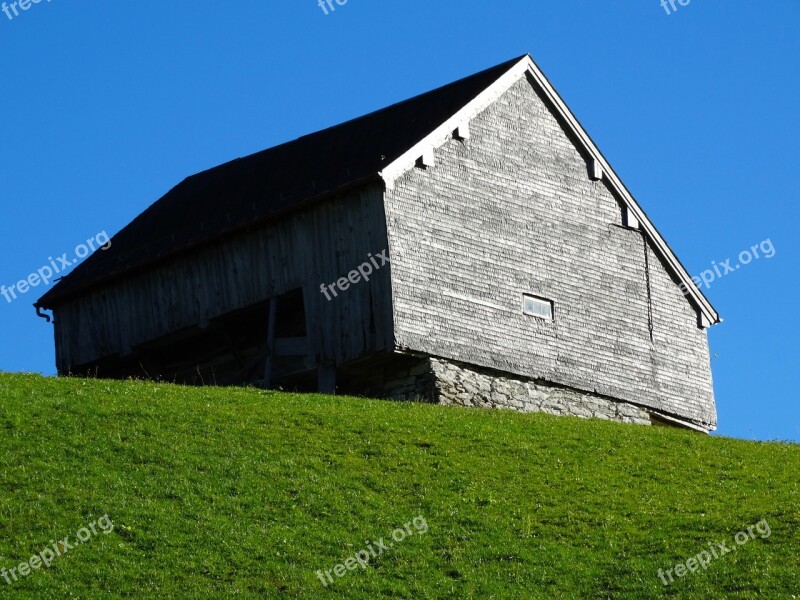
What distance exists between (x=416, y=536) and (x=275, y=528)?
6.83 ft

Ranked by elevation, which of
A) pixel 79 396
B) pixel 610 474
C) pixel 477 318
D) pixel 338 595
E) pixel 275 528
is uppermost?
pixel 477 318

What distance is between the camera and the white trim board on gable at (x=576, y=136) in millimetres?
34094

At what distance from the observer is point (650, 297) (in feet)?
123

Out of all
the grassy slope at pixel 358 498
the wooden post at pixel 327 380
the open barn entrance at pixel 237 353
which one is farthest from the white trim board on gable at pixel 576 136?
the grassy slope at pixel 358 498

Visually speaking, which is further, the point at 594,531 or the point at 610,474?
the point at 610,474

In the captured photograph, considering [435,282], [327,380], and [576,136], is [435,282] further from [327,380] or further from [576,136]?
[576,136]

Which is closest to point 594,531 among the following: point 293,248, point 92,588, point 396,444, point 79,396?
point 396,444

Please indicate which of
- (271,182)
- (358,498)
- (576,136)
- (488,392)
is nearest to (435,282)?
(488,392)

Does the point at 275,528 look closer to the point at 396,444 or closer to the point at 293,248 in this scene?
the point at 396,444

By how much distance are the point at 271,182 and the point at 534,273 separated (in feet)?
26.4

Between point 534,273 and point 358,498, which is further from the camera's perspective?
point 534,273

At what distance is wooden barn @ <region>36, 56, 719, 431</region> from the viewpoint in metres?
33.5

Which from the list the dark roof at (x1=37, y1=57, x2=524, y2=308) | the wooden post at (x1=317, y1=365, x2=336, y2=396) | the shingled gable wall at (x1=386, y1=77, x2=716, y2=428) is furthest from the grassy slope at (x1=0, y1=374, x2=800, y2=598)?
the dark roof at (x1=37, y1=57, x2=524, y2=308)

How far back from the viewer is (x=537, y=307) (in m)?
35.2
